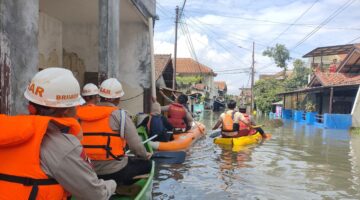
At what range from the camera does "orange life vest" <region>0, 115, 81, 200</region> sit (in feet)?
6.56

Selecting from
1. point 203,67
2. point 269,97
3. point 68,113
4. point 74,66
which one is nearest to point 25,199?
point 68,113

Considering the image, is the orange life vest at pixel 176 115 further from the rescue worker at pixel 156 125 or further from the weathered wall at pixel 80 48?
the weathered wall at pixel 80 48

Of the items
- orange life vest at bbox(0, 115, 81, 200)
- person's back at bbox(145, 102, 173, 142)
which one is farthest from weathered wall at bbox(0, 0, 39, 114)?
person's back at bbox(145, 102, 173, 142)

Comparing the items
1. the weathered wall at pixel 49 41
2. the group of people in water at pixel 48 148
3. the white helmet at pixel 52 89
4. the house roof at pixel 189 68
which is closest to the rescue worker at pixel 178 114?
the weathered wall at pixel 49 41

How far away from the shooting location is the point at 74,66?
11992mm

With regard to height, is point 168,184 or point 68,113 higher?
point 68,113

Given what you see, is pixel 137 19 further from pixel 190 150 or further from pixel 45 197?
pixel 45 197

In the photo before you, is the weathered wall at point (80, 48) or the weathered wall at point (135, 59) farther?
the weathered wall at point (80, 48)

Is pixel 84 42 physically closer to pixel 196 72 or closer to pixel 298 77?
pixel 298 77

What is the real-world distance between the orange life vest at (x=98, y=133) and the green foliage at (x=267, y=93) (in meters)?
40.1

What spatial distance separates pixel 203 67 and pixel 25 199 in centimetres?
6366

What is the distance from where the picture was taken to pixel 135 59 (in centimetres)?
1187

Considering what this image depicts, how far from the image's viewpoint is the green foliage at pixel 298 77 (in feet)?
156

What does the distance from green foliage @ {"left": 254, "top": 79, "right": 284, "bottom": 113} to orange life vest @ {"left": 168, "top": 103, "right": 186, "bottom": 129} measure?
106ft
